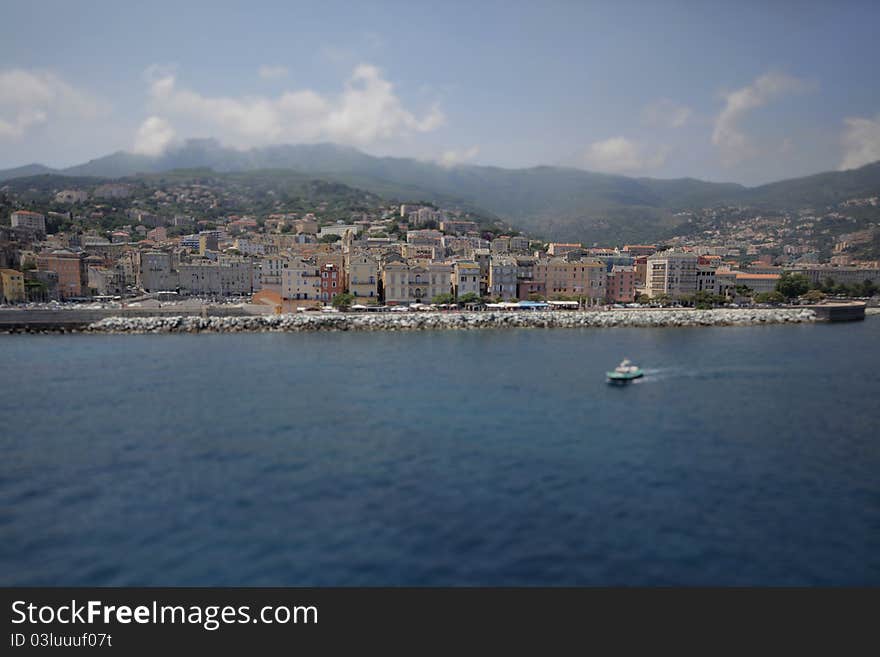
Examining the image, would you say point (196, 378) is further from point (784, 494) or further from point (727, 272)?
point (727, 272)

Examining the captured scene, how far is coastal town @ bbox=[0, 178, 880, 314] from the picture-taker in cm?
4431

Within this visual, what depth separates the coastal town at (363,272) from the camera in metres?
44.3

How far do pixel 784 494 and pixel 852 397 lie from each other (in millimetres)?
8923

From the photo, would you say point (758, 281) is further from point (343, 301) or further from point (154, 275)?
point (154, 275)

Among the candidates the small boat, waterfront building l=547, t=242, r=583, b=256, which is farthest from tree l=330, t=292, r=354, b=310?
waterfront building l=547, t=242, r=583, b=256

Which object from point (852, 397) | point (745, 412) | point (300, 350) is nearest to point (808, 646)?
point (745, 412)

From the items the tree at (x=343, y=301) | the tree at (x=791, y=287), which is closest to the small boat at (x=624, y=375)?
the tree at (x=343, y=301)

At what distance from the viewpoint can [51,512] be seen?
30.8ft

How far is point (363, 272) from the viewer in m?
44.3

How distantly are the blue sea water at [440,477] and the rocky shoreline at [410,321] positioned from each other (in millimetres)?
13777

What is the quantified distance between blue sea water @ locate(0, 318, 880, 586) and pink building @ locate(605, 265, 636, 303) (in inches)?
1163

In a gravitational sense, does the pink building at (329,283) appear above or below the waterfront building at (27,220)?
below

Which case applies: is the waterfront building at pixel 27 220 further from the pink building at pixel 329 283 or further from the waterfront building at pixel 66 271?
the pink building at pixel 329 283

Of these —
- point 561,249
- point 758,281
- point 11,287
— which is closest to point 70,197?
point 11,287
